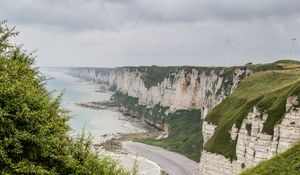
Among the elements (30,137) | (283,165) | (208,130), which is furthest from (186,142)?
(30,137)

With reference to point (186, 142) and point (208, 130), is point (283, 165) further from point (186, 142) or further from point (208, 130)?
point (186, 142)

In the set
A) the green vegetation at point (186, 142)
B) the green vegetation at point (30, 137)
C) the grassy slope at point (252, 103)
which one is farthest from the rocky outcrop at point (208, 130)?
the green vegetation at point (30, 137)

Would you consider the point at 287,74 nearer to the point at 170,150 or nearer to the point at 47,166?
the point at 170,150

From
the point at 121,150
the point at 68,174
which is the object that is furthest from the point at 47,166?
the point at 121,150

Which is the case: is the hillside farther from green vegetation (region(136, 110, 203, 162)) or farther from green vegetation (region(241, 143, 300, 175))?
green vegetation (region(136, 110, 203, 162))

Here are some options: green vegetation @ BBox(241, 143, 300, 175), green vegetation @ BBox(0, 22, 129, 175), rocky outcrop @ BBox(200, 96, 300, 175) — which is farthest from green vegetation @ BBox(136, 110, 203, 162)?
green vegetation @ BBox(0, 22, 129, 175)

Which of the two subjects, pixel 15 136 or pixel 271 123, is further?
pixel 271 123
